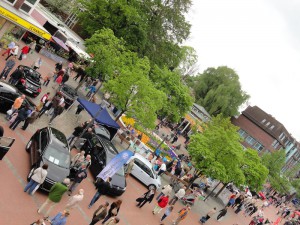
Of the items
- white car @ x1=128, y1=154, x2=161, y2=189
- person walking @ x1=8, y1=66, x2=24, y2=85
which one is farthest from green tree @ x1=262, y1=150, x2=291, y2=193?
person walking @ x1=8, y1=66, x2=24, y2=85

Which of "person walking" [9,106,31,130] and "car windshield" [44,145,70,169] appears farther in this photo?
"person walking" [9,106,31,130]

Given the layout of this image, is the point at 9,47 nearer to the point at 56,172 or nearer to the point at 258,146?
the point at 56,172

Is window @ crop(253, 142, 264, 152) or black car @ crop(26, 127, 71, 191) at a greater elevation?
window @ crop(253, 142, 264, 152)

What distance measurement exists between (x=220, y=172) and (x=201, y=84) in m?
43.7

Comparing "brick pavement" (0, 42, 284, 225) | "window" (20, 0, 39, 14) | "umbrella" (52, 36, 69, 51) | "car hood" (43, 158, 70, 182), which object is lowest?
"brick pavement" (0, 42, 284, 225)

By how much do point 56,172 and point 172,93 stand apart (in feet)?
61.9

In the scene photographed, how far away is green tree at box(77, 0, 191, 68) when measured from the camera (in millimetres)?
36000

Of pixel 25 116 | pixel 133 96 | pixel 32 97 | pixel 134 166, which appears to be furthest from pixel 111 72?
pixel 25 116

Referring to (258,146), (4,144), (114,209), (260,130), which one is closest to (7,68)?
(4,144)

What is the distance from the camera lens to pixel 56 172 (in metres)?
12.7

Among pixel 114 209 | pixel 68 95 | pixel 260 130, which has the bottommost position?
pixel 114 209

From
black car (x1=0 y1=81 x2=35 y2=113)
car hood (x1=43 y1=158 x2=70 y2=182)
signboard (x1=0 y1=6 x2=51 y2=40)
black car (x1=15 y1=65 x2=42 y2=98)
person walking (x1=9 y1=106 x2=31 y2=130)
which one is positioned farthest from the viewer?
signboard (x1=0 y1=6 x2=51 y2=40)

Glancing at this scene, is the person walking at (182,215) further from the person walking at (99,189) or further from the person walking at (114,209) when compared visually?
the person walking at (114,209)

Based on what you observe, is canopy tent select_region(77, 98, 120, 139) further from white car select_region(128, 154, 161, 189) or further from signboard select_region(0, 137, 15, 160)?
signboard select_region(0, 137, 15, 160)
